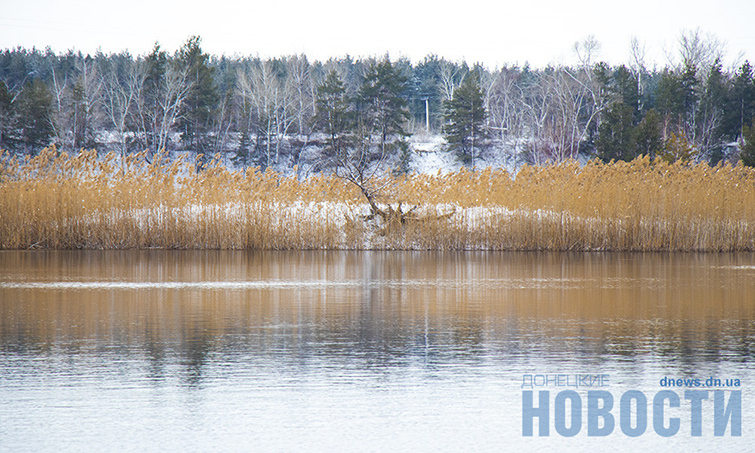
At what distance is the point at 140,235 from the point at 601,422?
15.0m

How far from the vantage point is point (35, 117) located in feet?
171

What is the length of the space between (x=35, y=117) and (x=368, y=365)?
54820mm

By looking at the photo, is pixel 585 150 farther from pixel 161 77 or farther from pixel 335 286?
pixel 335 286

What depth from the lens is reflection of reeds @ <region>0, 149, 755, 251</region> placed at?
16.5m

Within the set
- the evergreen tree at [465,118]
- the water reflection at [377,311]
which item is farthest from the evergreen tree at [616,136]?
the water reflection at [377,311]

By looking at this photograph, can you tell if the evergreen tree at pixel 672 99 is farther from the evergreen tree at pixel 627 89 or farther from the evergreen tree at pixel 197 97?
the evergreen tree at pixel 197 97

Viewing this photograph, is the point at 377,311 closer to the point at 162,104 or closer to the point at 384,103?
the point at 384,103

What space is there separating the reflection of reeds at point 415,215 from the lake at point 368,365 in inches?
308

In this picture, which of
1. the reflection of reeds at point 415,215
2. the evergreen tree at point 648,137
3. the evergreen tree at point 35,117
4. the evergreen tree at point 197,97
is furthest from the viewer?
the evergreen tree at point 197,97

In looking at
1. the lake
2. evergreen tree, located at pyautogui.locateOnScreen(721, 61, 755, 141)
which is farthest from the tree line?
the lake

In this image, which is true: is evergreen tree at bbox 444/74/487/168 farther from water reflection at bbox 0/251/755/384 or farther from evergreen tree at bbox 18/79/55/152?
water reflection at bbox 0/251/755/384

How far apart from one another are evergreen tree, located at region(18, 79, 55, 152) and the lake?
48.1 m

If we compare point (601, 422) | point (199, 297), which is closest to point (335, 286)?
point (199, 297)

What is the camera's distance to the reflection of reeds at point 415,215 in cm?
1645
